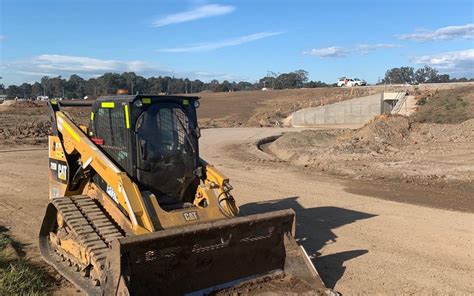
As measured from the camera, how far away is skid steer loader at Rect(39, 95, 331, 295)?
534cm

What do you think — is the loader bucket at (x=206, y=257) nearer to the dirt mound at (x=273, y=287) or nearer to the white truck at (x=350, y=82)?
the dirt mound at (x=273, y=287)

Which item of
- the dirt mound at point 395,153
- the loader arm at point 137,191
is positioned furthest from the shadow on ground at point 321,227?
the dirt mound at point 395,153

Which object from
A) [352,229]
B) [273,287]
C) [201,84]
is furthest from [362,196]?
[201,84]

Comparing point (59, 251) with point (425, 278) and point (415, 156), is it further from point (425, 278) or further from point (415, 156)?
point (415, 156)

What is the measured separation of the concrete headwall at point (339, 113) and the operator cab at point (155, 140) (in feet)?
138

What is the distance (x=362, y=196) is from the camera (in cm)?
1265

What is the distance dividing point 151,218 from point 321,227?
4.34m

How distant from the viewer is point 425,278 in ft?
22.0

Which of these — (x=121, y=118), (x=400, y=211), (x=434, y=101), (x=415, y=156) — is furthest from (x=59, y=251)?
(x=434, y=101)

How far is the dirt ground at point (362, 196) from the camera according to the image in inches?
279

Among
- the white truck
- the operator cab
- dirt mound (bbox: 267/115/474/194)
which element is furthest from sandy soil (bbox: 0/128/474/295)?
the white truck

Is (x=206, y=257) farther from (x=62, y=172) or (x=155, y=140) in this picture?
(x=62, y=172)

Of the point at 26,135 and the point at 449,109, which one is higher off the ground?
the point at 449,109

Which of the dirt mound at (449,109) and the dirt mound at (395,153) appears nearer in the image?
the dirt mound at (395,153)
